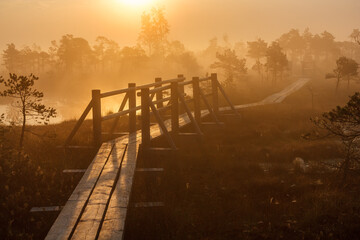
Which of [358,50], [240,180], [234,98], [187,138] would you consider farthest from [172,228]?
[358,50]

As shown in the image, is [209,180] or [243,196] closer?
[243,196]

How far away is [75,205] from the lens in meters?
4.94

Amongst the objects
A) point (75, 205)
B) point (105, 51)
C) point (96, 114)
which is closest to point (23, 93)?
point (96, 114)

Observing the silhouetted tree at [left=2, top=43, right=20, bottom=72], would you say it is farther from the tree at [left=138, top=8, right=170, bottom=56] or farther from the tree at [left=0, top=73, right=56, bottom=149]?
the tree at [left=0, top=73, right=56, bottom=149]

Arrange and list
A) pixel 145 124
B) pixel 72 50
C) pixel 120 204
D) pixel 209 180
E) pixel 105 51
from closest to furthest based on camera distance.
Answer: pixel 120 204 → pixel 209 180 → pixel 145 124 → pixel 72 50 → pixel 105 51

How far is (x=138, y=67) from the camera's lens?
224 feet

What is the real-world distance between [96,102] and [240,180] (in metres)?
4.00

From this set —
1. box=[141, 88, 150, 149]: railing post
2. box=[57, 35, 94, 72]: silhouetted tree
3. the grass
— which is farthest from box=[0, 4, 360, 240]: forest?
box=[57, 35, 94, 72]: silhouetted tree

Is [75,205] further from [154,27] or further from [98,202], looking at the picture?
[154,27]

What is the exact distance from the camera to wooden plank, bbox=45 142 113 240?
4160 millimetres

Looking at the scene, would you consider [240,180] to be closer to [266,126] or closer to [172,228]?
[172,228]

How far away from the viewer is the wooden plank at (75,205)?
13.6 feet

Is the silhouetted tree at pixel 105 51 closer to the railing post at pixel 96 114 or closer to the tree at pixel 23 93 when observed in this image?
the tree at pixel 23 93

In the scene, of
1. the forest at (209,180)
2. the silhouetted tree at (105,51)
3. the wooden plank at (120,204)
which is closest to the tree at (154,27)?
the silhouetted tree at (105,51)
